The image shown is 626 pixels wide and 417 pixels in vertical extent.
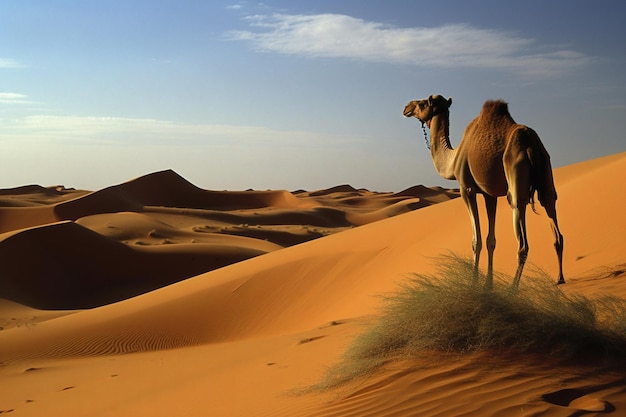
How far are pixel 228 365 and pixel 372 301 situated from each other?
4341mm

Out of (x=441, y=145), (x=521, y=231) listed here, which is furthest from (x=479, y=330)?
(x=441, y=145)

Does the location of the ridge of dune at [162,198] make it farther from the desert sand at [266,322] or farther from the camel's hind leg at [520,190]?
the camel's hind leg at [520,190]

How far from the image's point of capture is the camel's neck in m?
9.94

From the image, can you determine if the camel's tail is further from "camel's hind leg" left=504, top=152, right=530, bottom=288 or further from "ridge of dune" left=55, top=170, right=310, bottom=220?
"ridge of dune" left=55, top=170, right=310, bottom=220

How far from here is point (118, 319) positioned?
15.0 metres

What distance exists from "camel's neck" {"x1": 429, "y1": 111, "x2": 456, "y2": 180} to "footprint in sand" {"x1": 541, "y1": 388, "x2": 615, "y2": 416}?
480 cm

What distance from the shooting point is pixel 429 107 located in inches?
405

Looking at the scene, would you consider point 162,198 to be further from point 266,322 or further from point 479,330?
point 479,330

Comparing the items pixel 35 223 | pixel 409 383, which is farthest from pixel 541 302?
pixel 35 223

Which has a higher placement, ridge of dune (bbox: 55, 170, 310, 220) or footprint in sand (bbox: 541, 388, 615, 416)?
ridge of dune (bbox: 55, 170, 310, 220)

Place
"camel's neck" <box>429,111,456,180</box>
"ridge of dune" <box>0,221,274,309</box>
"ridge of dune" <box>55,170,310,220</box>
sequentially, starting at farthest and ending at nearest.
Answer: "ridge of dune" <box>55,170,310,220</box>, "ridge of dune" <box>0,221,274,309</box>, "camel's neck" <box>429,111,456,180</box>

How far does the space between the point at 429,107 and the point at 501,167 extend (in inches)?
73.7

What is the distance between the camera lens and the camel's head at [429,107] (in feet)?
33.6

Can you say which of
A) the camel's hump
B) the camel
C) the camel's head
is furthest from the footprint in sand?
the camel's head
